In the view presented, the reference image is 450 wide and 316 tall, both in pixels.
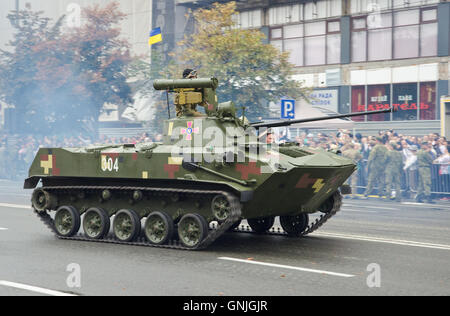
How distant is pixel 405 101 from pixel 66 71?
15.7m

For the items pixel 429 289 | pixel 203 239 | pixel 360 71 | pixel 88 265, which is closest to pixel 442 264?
pixel 429 289

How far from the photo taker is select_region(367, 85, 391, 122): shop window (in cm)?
3681

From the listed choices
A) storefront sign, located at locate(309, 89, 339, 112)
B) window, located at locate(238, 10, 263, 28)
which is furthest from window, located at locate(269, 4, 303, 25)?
storefront sign, located at locate(309, 89, 339, 112)

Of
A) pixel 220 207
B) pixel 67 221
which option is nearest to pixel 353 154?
pixel 67 221

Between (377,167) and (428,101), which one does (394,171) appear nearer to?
(377,167)

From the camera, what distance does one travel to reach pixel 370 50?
124 feet

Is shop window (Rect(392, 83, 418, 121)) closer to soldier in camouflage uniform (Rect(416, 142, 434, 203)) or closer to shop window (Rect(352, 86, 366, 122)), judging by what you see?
shop window (Rect(352, 86, 366, 122))

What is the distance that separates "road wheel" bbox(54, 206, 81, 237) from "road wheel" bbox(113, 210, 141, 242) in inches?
39.5

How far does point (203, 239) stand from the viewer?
1243 cm

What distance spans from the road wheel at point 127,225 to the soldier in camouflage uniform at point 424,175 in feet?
40.4

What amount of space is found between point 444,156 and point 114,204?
42.6 ft

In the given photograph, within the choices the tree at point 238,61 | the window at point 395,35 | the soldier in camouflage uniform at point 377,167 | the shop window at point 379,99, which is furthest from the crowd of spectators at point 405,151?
the window at point 395,35
